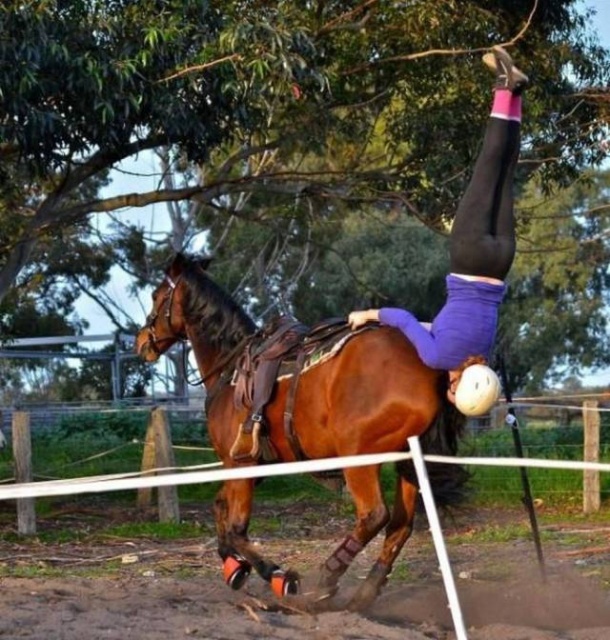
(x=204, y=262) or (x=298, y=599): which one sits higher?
(x=204, y=262)

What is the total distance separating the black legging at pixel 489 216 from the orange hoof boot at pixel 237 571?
7.56 ft

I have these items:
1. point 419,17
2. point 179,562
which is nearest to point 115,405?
point 419,17

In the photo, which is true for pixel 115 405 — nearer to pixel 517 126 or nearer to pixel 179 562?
pixel 179 562

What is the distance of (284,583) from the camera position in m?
6.45

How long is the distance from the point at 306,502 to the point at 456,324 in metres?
8.02

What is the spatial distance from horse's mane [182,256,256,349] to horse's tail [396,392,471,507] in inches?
59.6

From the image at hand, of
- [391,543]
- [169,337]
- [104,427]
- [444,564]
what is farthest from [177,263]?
[104,427]

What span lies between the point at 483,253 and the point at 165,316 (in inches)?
111

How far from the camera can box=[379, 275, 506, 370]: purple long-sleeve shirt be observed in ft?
18.4

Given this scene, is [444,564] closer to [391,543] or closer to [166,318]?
[391,543]

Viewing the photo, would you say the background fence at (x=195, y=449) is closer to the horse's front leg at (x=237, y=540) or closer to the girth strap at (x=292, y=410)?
the horse's front leg at (x=237, y=540)

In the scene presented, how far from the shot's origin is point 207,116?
426 inches

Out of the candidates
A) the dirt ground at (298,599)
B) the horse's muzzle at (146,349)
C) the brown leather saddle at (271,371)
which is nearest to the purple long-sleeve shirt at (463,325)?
the brown leather saddle at (271,371)

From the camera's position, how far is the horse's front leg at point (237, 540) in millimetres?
6656
